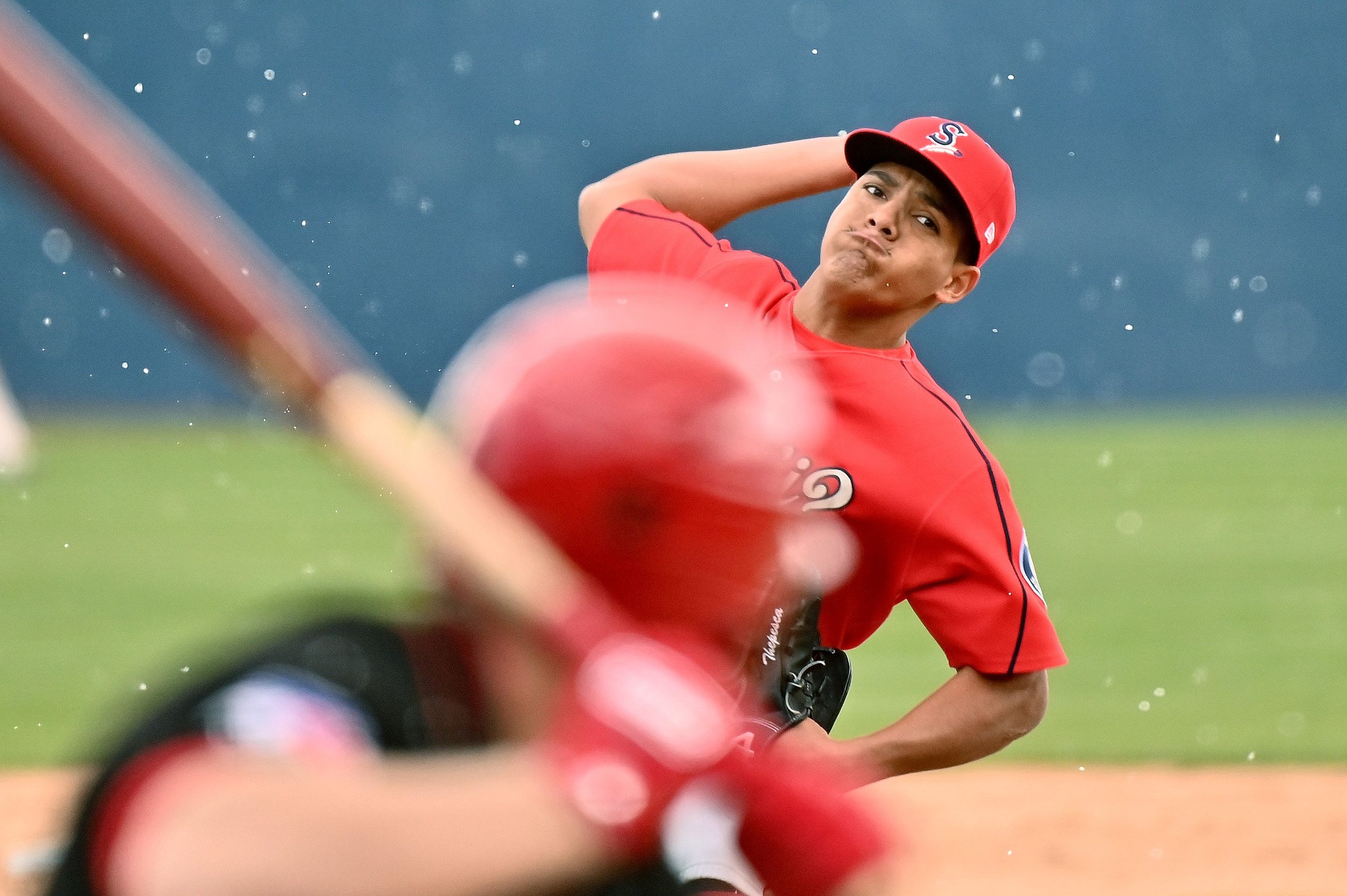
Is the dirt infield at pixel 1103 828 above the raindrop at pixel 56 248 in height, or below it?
below

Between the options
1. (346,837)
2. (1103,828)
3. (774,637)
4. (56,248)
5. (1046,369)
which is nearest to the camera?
(346,837)

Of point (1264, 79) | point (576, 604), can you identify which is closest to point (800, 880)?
point (576, 604)

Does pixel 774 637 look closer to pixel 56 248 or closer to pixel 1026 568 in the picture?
pixel 1026 568

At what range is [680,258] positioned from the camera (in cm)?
340

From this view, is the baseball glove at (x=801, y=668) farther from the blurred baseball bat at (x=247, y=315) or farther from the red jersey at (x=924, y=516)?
the blurred baseball bat at (x=247, y=315)

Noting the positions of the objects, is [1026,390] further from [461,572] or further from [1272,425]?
[461,572]

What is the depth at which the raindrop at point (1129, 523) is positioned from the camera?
38.3 feet

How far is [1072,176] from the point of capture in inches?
634

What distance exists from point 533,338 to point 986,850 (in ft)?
12.6

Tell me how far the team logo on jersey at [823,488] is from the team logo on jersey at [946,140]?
0.76 m

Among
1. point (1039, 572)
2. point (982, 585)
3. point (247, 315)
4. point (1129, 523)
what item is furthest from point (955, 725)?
point (1129, 523)

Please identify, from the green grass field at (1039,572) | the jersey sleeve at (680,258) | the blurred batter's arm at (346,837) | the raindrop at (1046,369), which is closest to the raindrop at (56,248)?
the green grass field at (1039,572)

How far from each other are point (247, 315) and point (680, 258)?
2061 millimetres

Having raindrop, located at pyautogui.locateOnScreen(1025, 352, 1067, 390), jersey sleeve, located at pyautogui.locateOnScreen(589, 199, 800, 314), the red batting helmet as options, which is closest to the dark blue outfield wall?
raindrop, located at pyautogui.locateOnScreen(1025, 352, 1067, 390)
